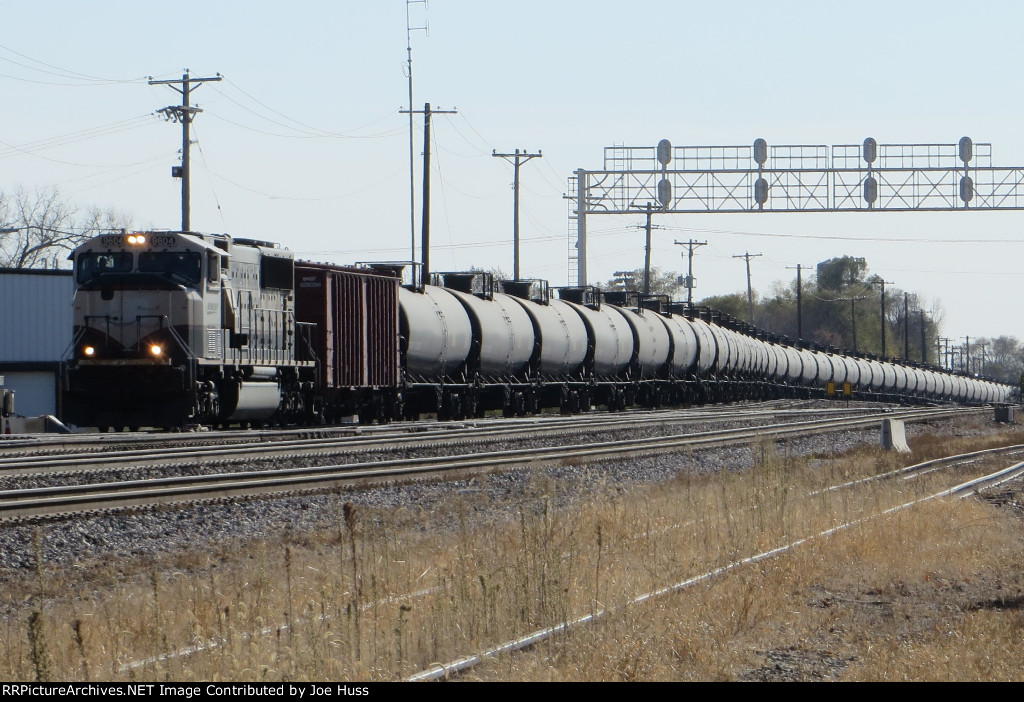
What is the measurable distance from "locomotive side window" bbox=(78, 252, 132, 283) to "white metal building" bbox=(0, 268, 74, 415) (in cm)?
1349

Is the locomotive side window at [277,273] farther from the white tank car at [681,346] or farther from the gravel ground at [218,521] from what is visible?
the white tank car at [681,346]

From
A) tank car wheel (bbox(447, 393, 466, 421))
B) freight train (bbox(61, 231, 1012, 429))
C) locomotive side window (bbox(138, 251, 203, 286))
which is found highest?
locomotive side window (bbox(138, 251, 203, 286))

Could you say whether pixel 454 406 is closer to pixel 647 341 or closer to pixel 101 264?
pixel 101 264

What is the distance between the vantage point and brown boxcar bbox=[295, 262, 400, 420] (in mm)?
24328

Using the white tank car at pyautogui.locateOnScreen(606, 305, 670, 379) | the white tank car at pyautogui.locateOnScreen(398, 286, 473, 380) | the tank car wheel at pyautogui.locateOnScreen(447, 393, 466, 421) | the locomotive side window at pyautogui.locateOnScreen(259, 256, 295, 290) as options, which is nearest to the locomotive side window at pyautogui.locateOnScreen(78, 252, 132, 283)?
the locomotive side window at pyautogui.locateOnScreen(259, 256, 295, 290)

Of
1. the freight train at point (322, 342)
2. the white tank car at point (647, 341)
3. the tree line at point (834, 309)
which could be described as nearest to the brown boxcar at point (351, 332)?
the freight train at point (322, 342)

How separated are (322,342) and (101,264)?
196 inches

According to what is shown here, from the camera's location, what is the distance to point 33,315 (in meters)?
34.2

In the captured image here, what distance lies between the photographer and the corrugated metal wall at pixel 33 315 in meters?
33.7

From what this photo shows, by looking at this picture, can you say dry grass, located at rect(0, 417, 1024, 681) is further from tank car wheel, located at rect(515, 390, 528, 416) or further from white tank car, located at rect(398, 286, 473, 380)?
tank car wheel, located at rect(515, 390, 528, 416)

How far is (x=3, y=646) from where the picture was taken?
7.00 metres
